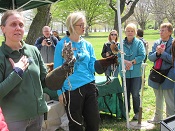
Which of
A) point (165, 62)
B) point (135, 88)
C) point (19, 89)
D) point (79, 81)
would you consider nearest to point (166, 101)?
point (135, 88)

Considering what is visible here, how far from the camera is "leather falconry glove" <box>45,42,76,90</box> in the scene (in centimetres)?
189

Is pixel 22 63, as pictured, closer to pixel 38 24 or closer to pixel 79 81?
pixel 79 81

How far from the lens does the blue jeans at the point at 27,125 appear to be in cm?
189

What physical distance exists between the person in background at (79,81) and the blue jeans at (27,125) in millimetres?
535

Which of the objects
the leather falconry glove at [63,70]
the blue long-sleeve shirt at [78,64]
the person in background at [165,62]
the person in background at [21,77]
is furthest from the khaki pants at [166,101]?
the person in background at [21,77]

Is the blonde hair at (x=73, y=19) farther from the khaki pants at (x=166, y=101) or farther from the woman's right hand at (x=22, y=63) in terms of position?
the khaki pants at (x=166, y=101)

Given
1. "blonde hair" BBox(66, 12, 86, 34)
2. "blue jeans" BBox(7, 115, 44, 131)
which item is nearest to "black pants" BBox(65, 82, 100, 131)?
"blue jeans" BBox(7, 115, 44, 131)

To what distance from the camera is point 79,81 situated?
103 inches

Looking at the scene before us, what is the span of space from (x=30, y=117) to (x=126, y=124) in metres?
2.28

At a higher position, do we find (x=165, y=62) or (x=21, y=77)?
(x=21, y=77)

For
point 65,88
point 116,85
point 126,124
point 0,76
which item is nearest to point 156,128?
point 126,124

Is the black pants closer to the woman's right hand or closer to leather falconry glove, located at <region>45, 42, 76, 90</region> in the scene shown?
leather falconry glove, located at <region>45, 42, 76, 90</region>

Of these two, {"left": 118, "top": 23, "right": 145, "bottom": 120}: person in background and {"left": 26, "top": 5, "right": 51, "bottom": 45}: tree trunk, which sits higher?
{"left": 26, "top": 5, "right": 51, "bottom": 45}: tree trunk

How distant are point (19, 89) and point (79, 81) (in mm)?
864
